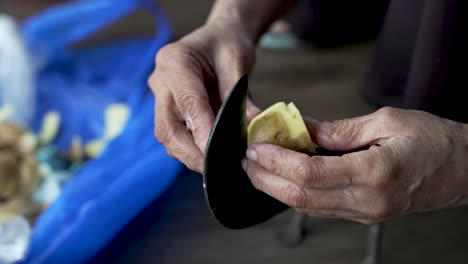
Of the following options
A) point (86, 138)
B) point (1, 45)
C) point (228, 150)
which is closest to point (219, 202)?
point (228, 150)

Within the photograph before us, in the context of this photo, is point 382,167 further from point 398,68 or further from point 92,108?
point 92,108

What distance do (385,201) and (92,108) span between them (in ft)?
2.36

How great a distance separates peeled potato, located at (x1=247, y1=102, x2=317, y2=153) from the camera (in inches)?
19.2

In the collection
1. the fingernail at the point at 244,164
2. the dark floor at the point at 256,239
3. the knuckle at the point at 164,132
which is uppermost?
the fingernail at the point at 244,164

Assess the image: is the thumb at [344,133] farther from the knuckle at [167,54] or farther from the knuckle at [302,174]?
the knuckle at [167,54]

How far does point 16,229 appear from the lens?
0.76 meters

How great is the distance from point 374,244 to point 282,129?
0.32m

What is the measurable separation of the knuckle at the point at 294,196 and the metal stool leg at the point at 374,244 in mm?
284

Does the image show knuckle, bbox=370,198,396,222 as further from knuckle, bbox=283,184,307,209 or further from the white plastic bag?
the white plastic bag

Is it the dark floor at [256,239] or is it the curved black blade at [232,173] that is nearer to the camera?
the curved black blade at [232,173]

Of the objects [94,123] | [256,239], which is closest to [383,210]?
[256,239]

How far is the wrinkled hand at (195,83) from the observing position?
53 centimetres

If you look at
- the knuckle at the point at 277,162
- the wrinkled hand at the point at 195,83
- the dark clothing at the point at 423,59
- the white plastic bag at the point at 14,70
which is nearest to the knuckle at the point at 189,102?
the wrinkled hand at the point at 195,83

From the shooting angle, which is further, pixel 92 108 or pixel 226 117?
pixel 92 108
